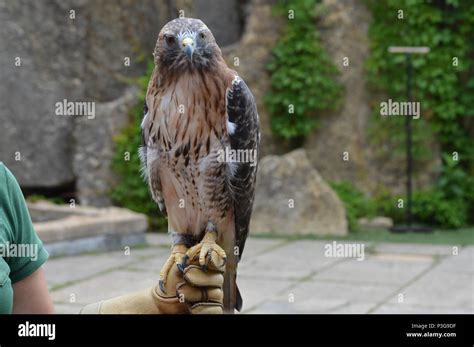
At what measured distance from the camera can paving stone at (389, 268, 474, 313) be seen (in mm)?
4465

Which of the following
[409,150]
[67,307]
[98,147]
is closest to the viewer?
[67,307]

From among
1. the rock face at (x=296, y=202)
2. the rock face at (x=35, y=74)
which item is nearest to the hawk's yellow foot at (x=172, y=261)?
the rock face at (x=296, y=202)

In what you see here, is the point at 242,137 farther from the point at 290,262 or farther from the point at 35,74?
the point at 35,74

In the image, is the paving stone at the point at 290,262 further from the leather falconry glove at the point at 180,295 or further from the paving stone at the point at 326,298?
the leather falconry glove at the point at 180,295

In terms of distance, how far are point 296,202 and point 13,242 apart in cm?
517

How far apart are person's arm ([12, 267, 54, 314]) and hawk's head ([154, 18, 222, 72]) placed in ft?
1.76

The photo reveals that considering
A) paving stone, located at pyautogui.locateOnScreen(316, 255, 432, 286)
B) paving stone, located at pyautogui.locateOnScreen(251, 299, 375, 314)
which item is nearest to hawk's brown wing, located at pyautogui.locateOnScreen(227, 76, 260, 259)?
paving stone, located at pyautogui.locateOnScreen(251, 299, 375, 314)

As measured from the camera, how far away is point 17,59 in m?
6.84

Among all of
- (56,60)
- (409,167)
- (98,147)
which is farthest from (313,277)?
(56,60)

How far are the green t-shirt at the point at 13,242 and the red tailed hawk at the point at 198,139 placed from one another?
10.2 inches

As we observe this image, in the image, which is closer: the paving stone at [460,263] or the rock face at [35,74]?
the paving stone at [460,263]

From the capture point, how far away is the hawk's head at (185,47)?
1.34 meters

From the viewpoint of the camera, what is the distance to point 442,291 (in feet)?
15.6
